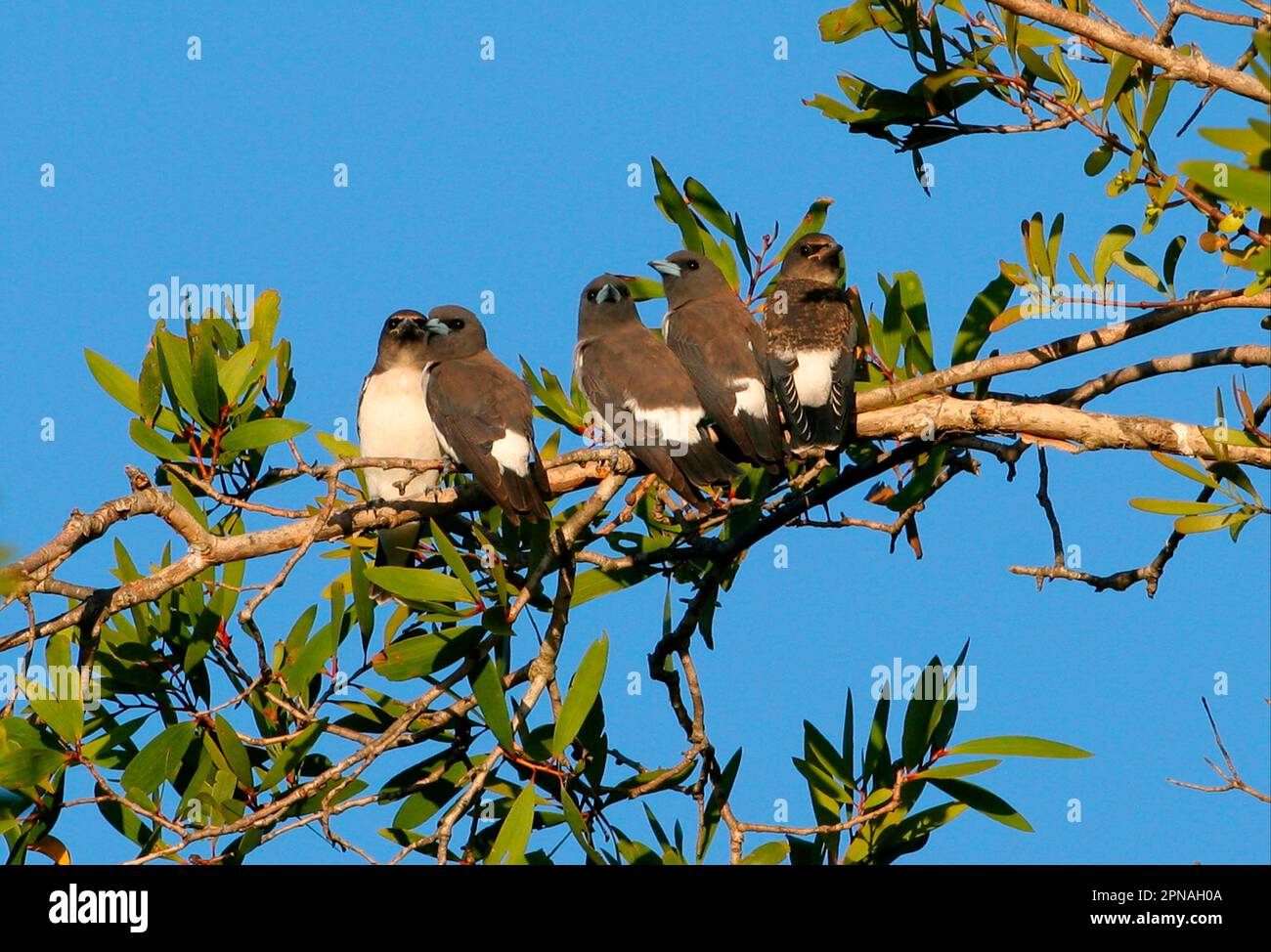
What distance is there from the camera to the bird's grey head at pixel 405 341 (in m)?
6.86

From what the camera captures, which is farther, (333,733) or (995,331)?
(995,331)

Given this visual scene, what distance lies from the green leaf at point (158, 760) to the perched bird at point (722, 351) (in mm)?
2293

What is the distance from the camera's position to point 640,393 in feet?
19.2

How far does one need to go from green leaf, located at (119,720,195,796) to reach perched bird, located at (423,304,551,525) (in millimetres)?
1269

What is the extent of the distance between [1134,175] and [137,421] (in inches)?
129

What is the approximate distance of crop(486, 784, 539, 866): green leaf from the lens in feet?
13.3

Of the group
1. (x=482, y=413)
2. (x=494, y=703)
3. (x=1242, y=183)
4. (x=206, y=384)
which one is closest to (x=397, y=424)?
(x=482, y=413)

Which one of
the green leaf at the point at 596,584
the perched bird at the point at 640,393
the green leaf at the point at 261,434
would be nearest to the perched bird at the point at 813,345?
the perched bird at the point at 640,393

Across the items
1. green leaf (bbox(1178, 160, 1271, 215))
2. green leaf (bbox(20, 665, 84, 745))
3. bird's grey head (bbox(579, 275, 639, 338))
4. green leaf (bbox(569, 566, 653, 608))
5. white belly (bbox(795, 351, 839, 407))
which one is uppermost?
bird's grey head (bbox(579, 275, 639, 338))

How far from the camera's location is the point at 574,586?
191 inches

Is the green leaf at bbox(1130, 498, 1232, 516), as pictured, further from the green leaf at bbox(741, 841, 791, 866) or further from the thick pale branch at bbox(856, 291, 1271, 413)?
the green leaf at bbox(741, 841, 791, 866)

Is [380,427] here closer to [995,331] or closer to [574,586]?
[574,586]

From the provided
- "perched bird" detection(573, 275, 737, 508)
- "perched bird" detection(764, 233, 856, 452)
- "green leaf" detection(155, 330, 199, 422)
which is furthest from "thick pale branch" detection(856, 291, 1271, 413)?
"green leaf" detection(155, 330, 199, 422)
